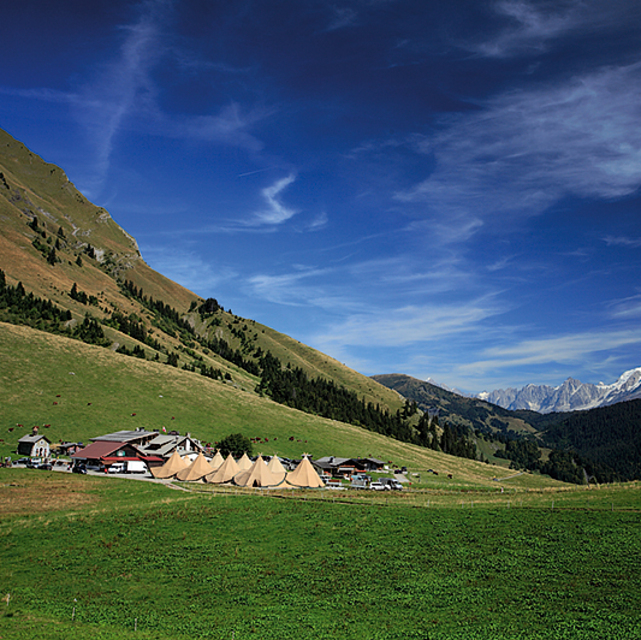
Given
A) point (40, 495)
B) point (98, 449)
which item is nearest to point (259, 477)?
point (40, 495)

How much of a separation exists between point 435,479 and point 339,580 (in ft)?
285

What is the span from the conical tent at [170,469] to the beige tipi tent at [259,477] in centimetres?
1160

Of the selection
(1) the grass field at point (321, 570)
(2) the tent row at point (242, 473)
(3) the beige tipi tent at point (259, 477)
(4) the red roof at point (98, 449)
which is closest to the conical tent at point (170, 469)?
(2) the tent row at point (242, 473)

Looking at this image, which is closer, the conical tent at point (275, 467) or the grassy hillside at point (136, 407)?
the conical tent at point (275, 467)

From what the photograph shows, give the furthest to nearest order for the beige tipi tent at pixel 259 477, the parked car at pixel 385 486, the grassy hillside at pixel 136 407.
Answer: the grassy hillside at pixel 136 407, the parked car at pixel 385 486, the beige tipi tent at pixel 259 477

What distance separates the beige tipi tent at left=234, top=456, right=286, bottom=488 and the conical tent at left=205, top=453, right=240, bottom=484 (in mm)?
1491

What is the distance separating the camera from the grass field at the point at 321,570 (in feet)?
71.3

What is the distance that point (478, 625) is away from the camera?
2102 cm

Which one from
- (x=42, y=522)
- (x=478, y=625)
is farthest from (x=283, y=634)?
(x=42, y=522)

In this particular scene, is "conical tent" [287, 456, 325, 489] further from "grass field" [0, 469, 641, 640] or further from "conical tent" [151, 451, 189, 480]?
"grass field" [0, 469, 641, 640]

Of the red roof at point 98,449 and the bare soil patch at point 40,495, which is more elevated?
the red roof at point 98,449

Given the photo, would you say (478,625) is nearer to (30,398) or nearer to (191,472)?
(191,472)

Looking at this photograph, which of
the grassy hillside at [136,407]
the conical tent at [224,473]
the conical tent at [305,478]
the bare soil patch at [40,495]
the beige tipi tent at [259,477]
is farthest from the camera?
the grassy hillside at [136,407]

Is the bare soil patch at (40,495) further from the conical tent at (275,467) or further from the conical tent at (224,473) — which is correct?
the conical tent at (275,467)
